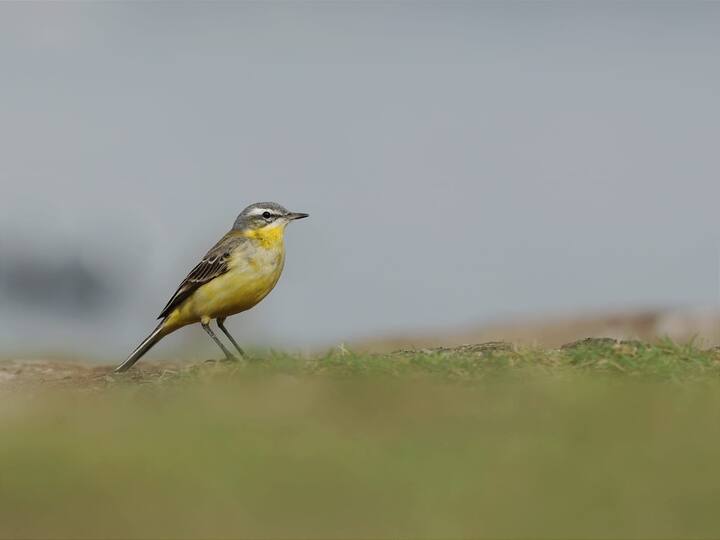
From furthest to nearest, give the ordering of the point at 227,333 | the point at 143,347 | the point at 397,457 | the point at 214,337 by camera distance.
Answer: the point at 143,347 → the point at 214,337 → the point at 227,333 → the point at 397,457

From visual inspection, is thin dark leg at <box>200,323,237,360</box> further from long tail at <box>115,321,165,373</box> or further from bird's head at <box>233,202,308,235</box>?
bird's head at <box>233,202,308,235</box>

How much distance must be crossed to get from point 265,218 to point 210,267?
3.22 feet

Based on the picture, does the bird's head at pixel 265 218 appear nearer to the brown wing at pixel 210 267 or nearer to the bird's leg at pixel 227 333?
the brown wing at pixel 210 267

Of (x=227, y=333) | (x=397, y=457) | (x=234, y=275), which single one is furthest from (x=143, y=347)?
(x=397, y=457)

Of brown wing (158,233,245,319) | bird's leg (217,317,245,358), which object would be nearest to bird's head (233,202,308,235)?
brown wing (158,233,245,319)

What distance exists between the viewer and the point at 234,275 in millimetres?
15648

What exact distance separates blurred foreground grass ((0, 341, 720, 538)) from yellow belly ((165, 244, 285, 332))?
86.8 inches

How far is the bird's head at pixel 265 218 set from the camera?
1609cm

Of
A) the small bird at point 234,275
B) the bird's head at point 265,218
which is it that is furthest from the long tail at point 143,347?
the bird's head at point 265,218

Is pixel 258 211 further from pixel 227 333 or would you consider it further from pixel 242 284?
pixel 227 333

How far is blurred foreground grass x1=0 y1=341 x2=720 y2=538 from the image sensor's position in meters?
9.09

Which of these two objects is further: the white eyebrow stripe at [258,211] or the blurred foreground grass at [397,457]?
the white eyebrow stripe at [258,211]

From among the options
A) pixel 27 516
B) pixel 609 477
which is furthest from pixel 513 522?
pixel 27 516

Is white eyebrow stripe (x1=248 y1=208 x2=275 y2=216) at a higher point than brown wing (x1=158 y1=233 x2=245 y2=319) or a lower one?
higher
